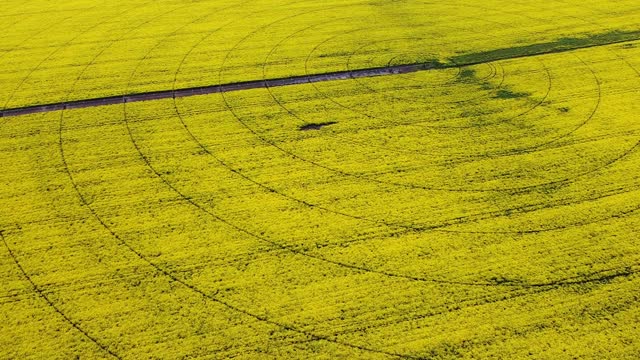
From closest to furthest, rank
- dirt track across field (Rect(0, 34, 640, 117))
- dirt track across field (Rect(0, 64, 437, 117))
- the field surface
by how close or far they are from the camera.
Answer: the field surface < dirt track across field (Rect(0, 64, 437, 117)) < dirt track across field (Rect(0, 34, 640, 117))

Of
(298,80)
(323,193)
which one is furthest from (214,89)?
(323,193)

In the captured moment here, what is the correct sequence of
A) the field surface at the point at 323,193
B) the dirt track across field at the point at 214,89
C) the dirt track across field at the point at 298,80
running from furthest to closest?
1. the dirt track across field at the point at 298,80
2. the dirt track across field at the point at 214,89
3. the field surface at the point at 323,193

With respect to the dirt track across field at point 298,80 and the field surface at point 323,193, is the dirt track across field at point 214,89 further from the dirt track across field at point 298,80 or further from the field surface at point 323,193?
the field surface at point 323,193

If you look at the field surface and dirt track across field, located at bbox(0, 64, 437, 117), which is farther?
dirt track across field, located at bbox(0, 64, 437, 117)

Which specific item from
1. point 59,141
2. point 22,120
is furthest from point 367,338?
point 22,120

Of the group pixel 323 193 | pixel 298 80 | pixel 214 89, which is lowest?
pixel 323 193

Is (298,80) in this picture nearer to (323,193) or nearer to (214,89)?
(214,89)

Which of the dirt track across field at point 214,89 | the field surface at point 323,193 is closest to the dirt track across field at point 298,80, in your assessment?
the dirt track across field at point 214,89

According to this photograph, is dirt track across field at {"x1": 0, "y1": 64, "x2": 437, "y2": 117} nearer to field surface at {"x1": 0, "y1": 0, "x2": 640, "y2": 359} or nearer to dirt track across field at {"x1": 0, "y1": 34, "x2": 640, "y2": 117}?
dirt track across field at {"x1": 0, "y1": 34, "x2": 640, "y2": 117}

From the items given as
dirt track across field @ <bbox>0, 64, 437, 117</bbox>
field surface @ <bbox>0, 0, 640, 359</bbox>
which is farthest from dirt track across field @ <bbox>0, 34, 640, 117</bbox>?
field surface @ <bbox>0, 0, 640, 359</bbox>
